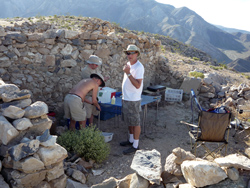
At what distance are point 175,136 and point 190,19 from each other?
251 ft

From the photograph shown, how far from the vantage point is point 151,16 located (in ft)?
248

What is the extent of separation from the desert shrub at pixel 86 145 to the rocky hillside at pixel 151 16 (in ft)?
178

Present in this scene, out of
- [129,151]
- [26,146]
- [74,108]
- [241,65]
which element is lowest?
[241,65]

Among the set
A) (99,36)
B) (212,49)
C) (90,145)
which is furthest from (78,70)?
(212,49)

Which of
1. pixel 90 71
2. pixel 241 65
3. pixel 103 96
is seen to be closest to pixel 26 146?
pixel 90 71

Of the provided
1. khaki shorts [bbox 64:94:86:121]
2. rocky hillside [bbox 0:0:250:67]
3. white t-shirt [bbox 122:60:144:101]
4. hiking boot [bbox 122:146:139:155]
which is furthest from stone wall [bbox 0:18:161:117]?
rocky hillside [bbox 0:0:250:67]

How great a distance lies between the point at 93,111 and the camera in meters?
4.82

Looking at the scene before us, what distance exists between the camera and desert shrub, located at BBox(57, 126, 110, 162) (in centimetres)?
371

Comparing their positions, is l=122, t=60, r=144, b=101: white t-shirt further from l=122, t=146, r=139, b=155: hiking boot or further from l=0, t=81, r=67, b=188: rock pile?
l=0, t=81, r=67, b=188: rock pile

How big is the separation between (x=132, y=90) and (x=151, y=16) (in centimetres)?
7636

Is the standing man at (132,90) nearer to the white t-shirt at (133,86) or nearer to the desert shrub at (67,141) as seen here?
the white t-shirt at (133,86)

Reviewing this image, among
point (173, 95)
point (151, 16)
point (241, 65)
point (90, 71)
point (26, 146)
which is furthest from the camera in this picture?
point (151, 16)

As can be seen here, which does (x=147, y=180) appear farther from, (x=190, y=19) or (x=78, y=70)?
(x=190, y=19)

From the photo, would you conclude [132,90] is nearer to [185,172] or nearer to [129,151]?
[129,151]
